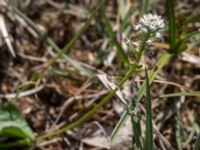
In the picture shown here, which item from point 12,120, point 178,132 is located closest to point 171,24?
point 178,132

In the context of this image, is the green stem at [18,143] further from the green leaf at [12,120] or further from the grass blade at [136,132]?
the grass blade at [136,132]

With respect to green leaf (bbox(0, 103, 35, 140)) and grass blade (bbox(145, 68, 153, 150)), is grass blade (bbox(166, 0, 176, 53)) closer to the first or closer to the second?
grass blade (bbox(145, 68, 153, 150))

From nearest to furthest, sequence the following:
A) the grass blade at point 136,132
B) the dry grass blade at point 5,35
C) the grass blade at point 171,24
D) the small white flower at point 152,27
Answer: the small white flower at point 152,27
the grass blade at point 136,132
the grass blade at point 171,24
the dry grass blade at point 5,35

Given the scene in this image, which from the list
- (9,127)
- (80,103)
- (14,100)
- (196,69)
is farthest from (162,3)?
(9,127)

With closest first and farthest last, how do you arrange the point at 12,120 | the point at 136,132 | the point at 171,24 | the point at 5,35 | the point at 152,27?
the point at 152,27 → the point at 136,132 → the point at 171,24 → the point at 12,120 → the point at 5,35

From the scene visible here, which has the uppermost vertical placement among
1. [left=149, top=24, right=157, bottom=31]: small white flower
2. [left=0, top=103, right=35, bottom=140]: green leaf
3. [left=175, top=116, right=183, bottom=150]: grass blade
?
[left=149, top=24, right=157, bottom=31]: small white flower

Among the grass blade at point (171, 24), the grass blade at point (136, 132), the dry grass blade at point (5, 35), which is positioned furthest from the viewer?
the dry grass blade at point (5, 35)

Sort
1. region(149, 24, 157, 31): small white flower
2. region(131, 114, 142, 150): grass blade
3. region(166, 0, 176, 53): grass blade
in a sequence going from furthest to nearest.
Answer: region(166, 0, 176, 53): grass blade
region(131, 114, 142, 150): grass blade
region(149, 24, 157, 31): small white flower

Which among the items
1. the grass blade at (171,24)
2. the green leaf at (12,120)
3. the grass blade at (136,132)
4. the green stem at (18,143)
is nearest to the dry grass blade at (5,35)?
the green leaf at (12,120)

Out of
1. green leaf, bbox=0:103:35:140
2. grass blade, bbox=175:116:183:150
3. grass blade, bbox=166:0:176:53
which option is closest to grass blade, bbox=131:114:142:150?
grass blade, bbox=175:116:183:150

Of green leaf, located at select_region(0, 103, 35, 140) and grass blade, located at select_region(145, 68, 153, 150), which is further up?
grass blade, located at select_region(145, 68, 153, 150)

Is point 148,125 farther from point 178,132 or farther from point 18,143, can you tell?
point 18,143

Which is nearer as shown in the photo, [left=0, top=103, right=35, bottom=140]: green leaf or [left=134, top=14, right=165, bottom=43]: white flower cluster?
[left=134, top=14, right=165, bottom=43]: white flower cluster

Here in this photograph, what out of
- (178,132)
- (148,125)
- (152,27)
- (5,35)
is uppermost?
(152,27)
